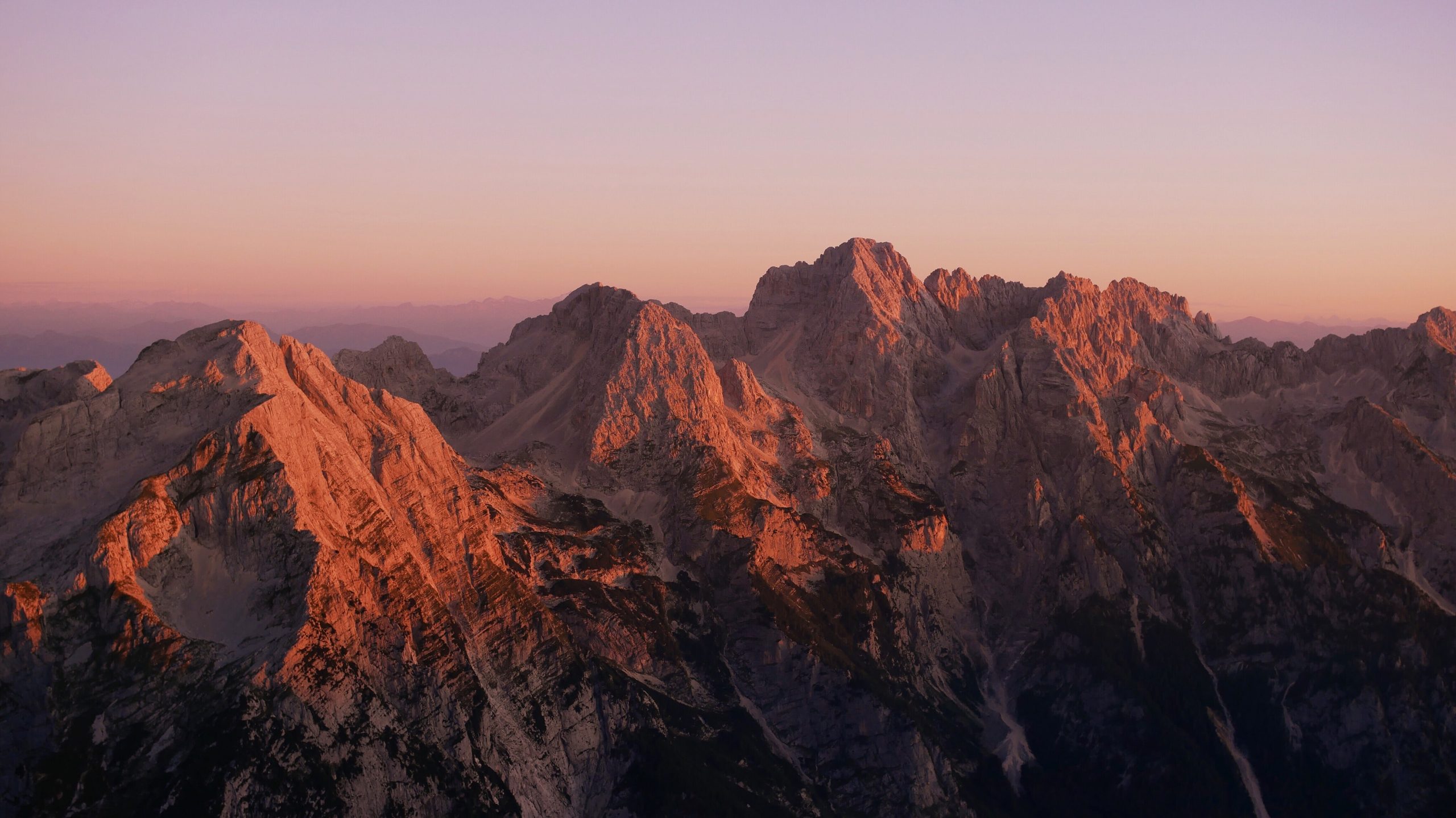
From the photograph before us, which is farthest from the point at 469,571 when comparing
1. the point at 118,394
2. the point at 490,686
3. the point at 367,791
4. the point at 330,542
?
the point at 118,394

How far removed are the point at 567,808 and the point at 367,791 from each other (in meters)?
37.3

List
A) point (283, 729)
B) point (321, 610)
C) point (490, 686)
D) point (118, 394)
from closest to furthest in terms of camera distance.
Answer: point (283, 729)
point (321, 610)
point (118, 394)
point (490, 686)

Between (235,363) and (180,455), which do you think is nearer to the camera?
(180,455)

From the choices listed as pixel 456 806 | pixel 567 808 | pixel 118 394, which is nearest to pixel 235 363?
pixel 118 394

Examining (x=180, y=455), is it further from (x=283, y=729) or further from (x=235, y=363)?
(x=283, y=729)

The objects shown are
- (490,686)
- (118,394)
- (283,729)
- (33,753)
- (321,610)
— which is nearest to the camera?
(33,753)

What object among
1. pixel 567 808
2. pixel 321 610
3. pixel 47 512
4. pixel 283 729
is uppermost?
pixel 47 512

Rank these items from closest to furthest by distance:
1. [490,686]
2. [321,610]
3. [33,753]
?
[33,753]
[321,610]
[490,686]

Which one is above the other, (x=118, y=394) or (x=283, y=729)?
(x=118, y=394)

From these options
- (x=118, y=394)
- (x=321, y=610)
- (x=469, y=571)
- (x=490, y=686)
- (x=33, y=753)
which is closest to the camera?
(x=33, y=753)

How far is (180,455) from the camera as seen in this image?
528ft

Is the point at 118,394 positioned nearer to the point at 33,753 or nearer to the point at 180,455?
the point at 180,455

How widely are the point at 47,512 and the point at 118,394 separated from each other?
21615 millimetres

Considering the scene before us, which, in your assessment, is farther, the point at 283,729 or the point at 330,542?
the point at 330,542
